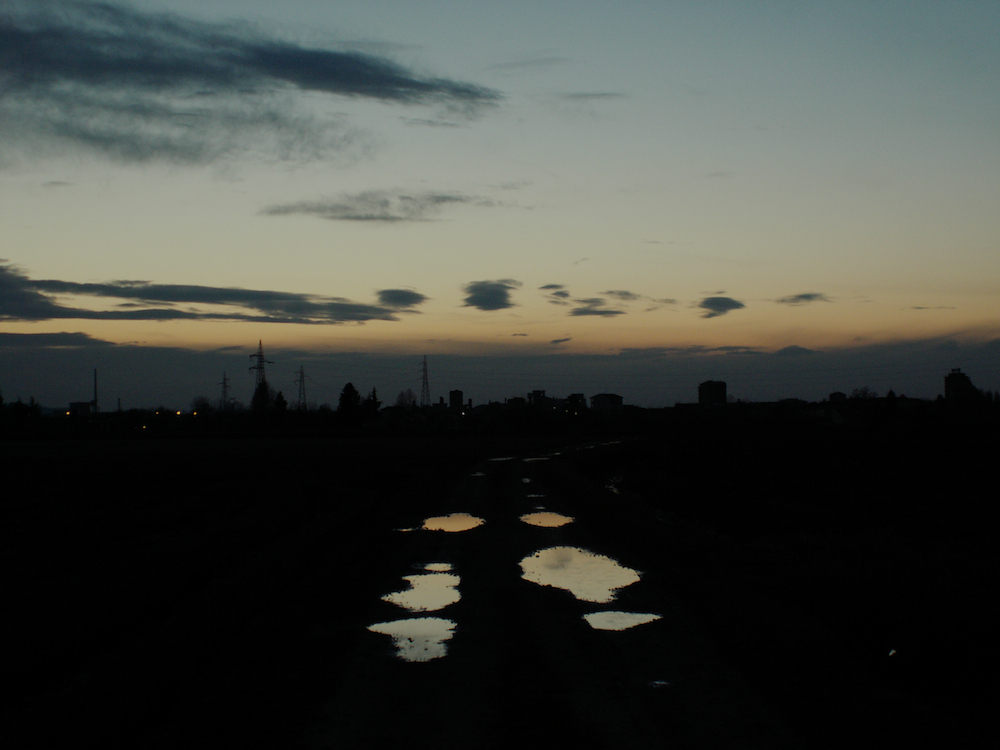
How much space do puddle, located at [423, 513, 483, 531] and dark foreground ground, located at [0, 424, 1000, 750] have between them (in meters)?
0.47

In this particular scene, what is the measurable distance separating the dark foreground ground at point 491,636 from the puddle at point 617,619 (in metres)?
0.19

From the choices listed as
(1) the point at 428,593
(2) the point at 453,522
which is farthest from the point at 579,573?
(2) the point at 453,522

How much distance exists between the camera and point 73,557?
14.3 metres

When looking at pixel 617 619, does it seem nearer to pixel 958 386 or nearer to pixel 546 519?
pixel 546 519

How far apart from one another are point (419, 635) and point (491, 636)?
2.65ft

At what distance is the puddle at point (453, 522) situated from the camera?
1764 centimetres

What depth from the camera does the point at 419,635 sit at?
28.2ft

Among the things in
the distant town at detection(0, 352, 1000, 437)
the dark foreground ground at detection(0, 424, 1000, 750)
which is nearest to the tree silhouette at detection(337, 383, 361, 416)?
the distant town at detection(0, 352, 1000, 437)

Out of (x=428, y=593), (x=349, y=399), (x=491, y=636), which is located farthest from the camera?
(x=349, y=399)

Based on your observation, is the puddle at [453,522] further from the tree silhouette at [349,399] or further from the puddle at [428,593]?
the tree silhouette at [349,399]

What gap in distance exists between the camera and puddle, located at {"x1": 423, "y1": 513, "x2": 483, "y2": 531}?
57.9 ft

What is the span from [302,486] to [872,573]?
69.0ft

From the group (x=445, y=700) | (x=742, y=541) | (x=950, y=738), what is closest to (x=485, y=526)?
(x=742, y=541)

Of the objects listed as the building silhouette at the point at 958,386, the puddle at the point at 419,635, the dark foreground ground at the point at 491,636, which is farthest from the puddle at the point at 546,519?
the building silhouette at the point at 958,386
